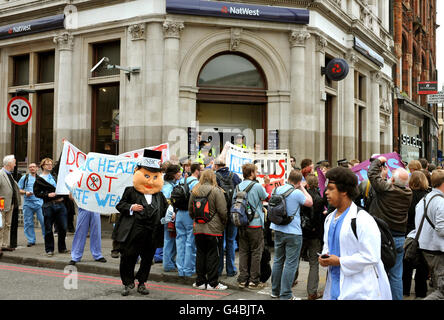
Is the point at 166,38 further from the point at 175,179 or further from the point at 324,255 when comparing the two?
the point at 324,255

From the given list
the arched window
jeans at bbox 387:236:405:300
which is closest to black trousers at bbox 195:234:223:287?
jeans at bbox 387:236:405:300

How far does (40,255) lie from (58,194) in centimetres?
133

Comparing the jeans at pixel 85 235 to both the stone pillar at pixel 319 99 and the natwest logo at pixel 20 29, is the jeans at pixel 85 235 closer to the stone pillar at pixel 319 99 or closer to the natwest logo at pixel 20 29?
the stone pillar at pixel 319 99

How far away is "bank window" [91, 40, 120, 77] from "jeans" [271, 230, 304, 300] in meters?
11.7

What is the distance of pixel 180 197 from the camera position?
802 cm

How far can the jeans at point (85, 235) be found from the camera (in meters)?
9.01

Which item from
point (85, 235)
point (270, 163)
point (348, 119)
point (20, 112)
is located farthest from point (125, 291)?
point (348, 119)

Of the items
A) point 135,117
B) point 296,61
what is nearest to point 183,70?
point 135,117

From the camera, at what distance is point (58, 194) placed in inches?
389

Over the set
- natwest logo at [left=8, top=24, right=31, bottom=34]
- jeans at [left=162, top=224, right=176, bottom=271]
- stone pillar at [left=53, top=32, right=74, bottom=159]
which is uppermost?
natwest logo at [left=8, top=24, right=31, bottom=34]

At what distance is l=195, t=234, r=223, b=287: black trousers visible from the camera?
24.4ft

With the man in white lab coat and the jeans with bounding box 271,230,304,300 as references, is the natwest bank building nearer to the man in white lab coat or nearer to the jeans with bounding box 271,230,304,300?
the jeans with bounding box 271,230,304,300

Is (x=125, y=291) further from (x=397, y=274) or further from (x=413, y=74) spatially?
(x=413, y=74)

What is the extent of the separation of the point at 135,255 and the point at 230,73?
10832 mm
